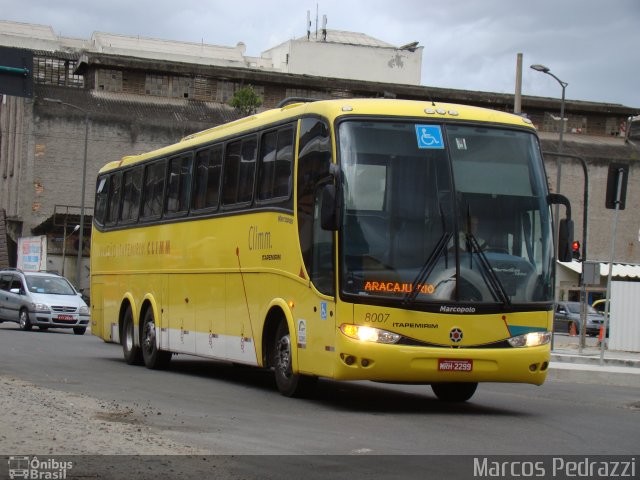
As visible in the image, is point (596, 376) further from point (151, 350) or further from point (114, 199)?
point (114, 199)

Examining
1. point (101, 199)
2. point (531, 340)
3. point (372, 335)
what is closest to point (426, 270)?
point (372, 335)

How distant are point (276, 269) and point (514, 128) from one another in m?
3.54

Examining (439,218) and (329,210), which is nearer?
(329,210)

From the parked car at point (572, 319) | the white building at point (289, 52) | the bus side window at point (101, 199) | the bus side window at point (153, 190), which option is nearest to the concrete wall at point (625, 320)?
the bus side window at point (101, 199)

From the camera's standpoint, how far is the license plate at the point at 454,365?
13.3m

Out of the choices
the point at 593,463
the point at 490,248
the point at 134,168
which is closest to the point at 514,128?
the point at 490,248

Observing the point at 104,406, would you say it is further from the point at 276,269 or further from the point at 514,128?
the point at 514,128

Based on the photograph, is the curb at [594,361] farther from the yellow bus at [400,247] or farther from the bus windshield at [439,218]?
the bus windshield at [439,218]

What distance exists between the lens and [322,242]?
544 inches

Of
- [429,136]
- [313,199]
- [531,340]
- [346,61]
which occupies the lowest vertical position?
Result: [531,340]

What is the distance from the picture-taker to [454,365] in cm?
1330

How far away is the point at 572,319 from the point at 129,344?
3180cm

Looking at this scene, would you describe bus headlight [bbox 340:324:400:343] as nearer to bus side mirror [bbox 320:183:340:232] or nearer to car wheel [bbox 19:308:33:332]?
bus side mirror [bbox 320:183:340:232]

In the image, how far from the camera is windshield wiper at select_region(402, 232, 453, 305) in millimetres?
13148
